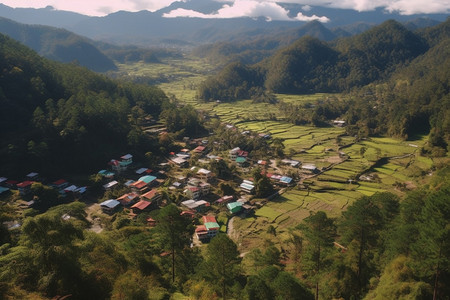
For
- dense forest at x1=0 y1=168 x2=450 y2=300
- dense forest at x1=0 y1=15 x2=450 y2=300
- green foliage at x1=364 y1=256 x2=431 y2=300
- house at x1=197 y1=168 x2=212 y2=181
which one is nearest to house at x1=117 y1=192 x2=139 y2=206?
dense forest at x1=0 y1=15 x2=450 y2=300

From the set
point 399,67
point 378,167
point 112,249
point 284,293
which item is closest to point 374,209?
point 284,293

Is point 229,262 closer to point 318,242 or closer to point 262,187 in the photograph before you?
point 318,242

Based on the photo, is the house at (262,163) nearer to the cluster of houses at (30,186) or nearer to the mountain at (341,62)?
the cluster of houses at (30,186)

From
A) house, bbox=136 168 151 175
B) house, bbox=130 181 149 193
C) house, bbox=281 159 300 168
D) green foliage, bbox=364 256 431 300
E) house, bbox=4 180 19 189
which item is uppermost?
green foliage, bbox=364 256 431 300

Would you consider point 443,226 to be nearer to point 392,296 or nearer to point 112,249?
point 392,296

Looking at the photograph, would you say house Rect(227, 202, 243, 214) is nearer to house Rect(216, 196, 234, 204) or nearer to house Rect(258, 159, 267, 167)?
house Rect(216, 196, 234, 204)

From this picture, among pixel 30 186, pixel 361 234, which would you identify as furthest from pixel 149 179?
pixel 361 234
